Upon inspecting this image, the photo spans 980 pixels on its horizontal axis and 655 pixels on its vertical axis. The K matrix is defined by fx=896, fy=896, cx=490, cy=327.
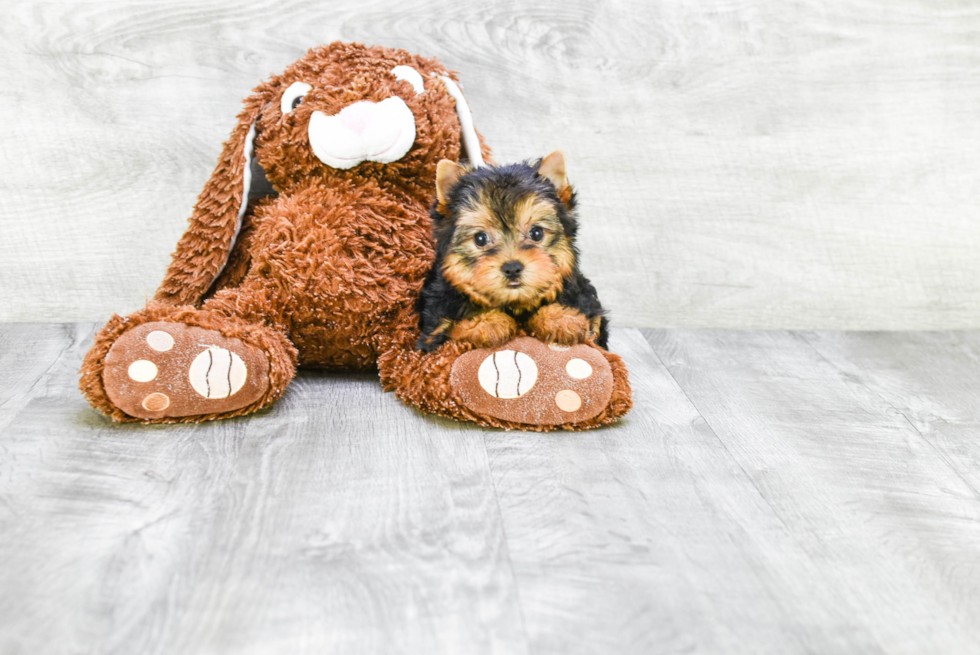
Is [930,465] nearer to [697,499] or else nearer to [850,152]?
[697,499]

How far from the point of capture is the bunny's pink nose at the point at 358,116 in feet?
4.45

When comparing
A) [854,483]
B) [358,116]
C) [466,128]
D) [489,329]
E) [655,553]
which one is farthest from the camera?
[466,128]

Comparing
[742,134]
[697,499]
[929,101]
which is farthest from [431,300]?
[929,101]

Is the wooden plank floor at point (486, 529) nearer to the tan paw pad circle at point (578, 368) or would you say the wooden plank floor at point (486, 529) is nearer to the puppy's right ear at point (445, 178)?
the tan paw pad circle at point (578, 368)

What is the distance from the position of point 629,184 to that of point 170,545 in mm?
1222

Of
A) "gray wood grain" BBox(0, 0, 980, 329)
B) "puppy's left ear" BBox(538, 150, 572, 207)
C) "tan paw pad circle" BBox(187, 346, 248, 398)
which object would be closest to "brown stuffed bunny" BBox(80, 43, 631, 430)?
"tan paw pad circle" BBox(187, 346, 248, 398)

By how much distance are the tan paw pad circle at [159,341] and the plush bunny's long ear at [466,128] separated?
550 mm

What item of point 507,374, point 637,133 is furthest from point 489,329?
point 637,133

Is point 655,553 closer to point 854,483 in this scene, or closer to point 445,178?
point 854,483

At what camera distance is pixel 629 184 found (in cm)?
185

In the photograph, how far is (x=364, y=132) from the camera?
1360mm

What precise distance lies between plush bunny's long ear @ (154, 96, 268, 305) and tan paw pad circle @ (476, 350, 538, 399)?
0.53m

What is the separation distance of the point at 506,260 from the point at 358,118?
352 mm

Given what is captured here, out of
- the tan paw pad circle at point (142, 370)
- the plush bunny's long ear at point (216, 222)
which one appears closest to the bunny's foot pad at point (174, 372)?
the tan paw pad circle at point (142, 370)
